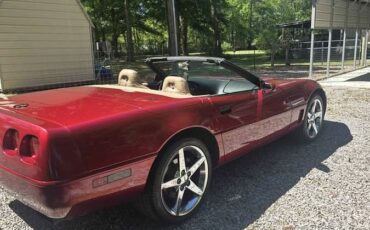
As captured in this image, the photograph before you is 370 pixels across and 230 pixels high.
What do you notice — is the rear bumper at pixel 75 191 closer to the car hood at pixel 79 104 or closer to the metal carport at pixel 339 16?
the car hood at pixel 79 104

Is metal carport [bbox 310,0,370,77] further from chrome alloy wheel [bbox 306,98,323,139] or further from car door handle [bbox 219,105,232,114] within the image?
car door handle [bbox 219,105,232,114]

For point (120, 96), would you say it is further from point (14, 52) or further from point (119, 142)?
point (14, 52)

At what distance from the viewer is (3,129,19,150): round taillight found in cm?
254

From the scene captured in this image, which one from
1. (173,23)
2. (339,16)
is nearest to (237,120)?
(173,23)

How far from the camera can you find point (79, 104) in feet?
9.61

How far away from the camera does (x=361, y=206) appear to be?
334cm

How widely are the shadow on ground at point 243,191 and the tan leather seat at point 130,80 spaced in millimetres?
1251

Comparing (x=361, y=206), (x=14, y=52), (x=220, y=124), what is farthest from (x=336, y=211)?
(x=14, y=52)

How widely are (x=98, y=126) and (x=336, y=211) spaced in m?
2.20

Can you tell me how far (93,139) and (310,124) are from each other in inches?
143

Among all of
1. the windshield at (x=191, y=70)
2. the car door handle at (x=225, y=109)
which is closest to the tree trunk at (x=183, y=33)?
the windshield at (x=191, y=70)

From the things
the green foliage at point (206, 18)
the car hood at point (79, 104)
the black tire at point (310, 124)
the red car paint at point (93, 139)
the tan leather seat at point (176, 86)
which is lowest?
the black tire at point (310, 124)

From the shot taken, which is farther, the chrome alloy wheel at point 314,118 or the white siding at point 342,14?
the white siding at point 342,14

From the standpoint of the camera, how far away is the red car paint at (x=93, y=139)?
2.30 metres
